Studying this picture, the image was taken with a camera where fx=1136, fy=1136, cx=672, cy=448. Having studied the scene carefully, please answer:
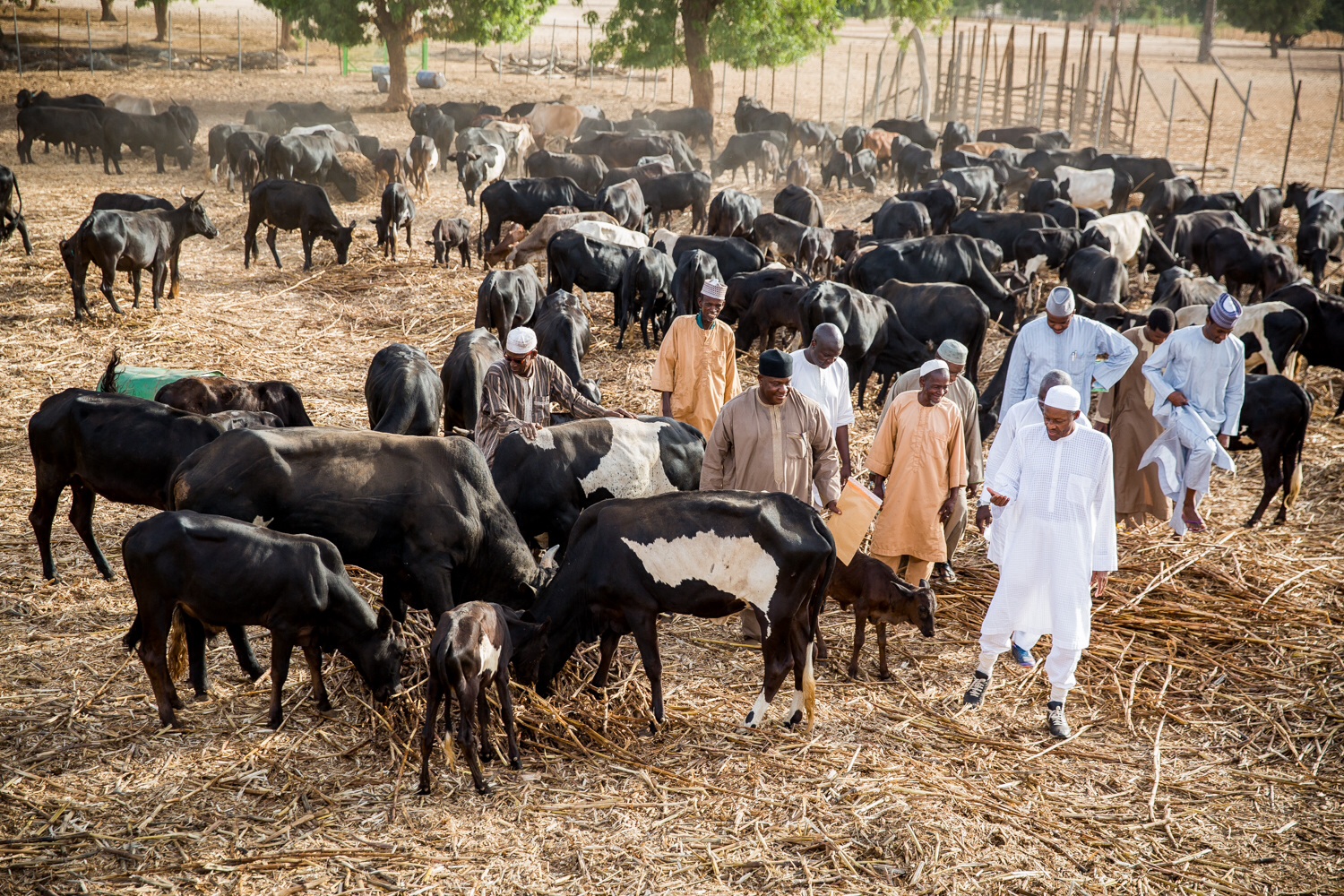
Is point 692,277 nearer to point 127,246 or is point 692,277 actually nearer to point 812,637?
point 127,246

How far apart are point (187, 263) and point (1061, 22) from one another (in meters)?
64.3

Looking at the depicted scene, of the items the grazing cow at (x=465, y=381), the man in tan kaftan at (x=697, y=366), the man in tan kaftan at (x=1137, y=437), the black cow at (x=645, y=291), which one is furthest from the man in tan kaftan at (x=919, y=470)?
the black cow at (x=645, y=291)

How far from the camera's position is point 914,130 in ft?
104

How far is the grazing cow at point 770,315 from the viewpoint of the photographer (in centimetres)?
1338

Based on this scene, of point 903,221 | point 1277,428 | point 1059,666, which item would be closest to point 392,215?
point 903,221

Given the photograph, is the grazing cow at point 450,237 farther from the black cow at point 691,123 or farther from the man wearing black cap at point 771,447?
the black cow at point 691,123

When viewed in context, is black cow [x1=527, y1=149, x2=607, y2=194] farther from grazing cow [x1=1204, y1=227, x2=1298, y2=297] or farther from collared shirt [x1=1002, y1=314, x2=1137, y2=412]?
collared shirt [x1=1002, y1=314, x2=1137, y2=412]

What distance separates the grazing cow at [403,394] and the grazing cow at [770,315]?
4545mm

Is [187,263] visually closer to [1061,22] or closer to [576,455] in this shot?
[576,455]

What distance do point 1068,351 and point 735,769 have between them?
14.2 ft

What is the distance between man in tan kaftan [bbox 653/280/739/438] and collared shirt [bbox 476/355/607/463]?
A: 74 cm

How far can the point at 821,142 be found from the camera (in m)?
30.8

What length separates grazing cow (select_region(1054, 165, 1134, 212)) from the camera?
2436cm

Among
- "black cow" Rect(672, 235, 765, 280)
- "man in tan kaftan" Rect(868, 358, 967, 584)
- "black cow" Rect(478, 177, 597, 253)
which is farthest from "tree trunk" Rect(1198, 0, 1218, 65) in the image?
"man in tan kaftan" Rect(868, 358, 967, 584)
